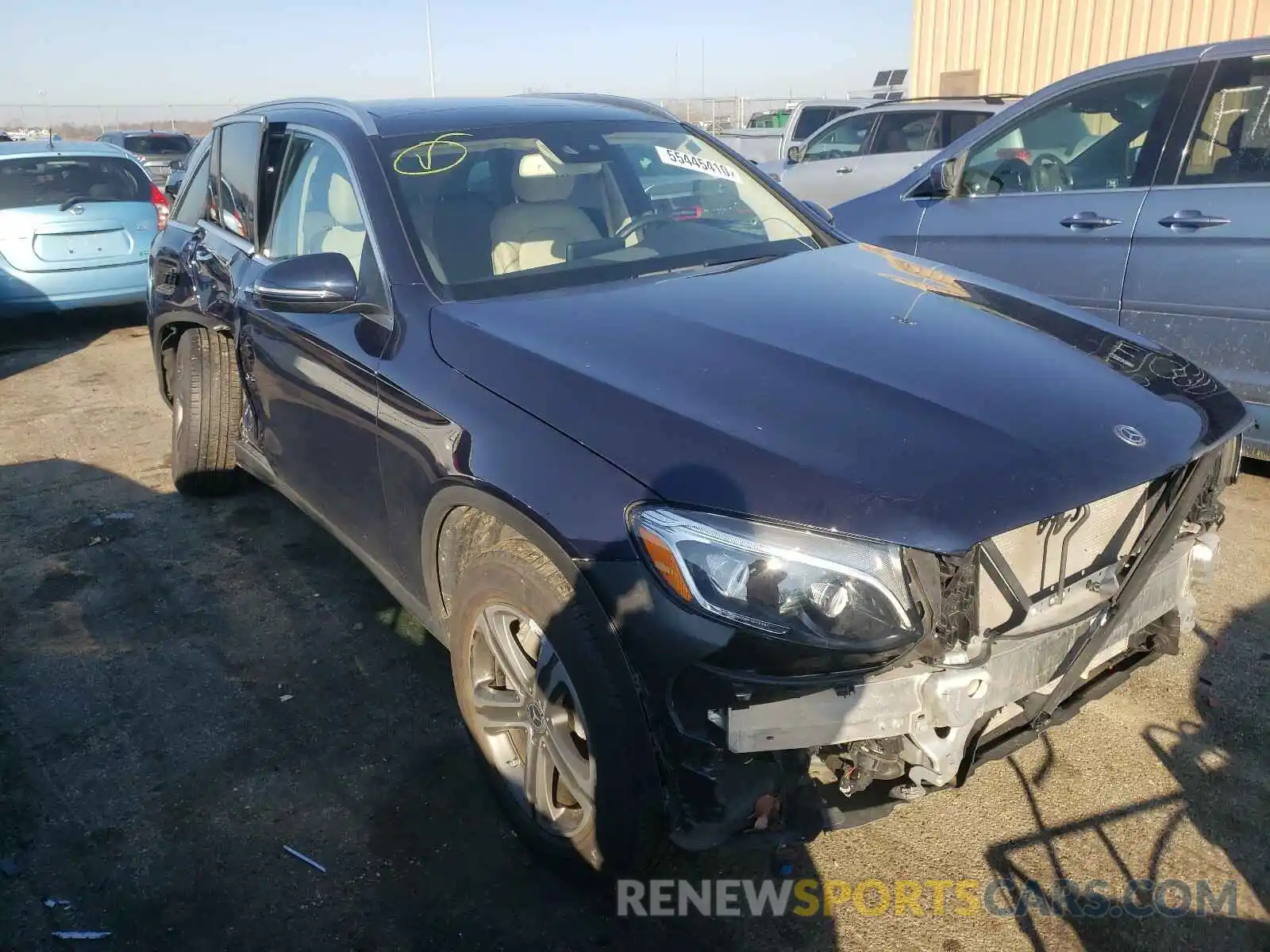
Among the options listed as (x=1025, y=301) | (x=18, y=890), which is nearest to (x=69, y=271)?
(x=18, y=890)

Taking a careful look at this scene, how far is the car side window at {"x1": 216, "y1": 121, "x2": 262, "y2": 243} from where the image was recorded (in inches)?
160

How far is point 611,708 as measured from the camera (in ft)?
6.91

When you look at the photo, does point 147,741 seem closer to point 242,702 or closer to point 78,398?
point 242,702

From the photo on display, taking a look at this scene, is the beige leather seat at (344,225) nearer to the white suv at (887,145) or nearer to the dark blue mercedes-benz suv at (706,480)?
the dark blue mercedes-benz suv at (706,480)

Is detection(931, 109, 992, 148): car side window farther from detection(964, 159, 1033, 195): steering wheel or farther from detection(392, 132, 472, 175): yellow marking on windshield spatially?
detection(392, 132, 472, 175): yellow marking on windshield

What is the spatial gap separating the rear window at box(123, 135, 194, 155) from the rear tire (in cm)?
1662

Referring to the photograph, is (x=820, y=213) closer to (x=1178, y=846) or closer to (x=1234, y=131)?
(x=1234, y=131)

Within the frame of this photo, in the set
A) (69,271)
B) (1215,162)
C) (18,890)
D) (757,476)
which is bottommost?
(18,890)

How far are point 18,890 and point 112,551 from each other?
222 cm

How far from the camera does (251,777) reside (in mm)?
2980

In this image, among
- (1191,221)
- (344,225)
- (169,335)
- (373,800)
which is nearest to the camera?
(373,800)

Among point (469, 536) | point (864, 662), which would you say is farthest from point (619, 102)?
point (864, 662)

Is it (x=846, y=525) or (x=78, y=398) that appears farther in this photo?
(x=78, y=398)

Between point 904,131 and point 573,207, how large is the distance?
8.32 metres
